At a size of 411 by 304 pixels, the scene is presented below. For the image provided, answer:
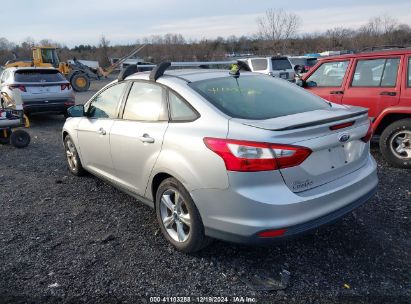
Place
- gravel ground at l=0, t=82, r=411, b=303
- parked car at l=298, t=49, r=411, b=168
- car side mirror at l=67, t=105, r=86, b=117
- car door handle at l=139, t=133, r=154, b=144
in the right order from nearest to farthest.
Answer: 1. gravel ground at l=0, t=82, r=411, b=303
2. car door handle at l=139, t=133, r=154, b=144
3. car side mirror at l=67, t=105, r=86, b=117
4. parked car at l=298, t=49, r=411, b=168

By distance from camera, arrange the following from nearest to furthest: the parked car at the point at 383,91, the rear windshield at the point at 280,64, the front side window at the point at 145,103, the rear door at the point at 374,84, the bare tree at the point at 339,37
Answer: the front side window at the point at 145,103 < the parked car at the point at 383,91 < the rear door at the point at 374,84 < the rear windshield at the point at 280,64 < the bare tree at the point at 339,37

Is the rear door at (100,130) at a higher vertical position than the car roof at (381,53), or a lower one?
lower

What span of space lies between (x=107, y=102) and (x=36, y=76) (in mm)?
7493

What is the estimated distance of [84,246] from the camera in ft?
12.0

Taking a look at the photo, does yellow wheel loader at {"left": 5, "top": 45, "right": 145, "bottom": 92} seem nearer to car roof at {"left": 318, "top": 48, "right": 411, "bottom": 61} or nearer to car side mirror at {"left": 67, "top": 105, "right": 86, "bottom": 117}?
car side mirror at {"left": 67, "top": 105, "right": 86, "bottom": 117}

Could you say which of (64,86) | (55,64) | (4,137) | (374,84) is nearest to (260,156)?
(374,84)

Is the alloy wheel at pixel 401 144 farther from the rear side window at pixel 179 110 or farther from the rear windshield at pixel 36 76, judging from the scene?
the rear windshield at pixel 36 76

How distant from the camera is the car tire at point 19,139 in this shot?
7.95 metres

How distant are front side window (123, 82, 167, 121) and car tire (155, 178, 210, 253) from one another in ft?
2.26

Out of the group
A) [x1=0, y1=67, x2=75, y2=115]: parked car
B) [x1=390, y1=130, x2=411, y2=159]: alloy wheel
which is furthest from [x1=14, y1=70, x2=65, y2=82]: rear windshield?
[x1=390, y1=130, x2=411, y2=159]: alloy wheel

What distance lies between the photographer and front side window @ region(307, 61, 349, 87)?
632 centimetres

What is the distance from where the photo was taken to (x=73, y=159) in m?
5.68

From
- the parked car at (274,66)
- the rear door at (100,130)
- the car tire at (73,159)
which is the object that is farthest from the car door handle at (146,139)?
the parked car at (274,66)

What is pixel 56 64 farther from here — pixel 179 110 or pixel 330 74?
pixel 179 110
